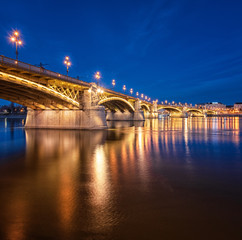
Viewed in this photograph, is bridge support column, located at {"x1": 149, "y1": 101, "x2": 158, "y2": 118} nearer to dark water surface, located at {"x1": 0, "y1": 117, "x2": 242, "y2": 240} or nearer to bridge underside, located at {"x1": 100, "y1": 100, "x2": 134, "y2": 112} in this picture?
bridge underside, located at {"x1": 100, "y1": 100, "x2": 134, "y2": 112}

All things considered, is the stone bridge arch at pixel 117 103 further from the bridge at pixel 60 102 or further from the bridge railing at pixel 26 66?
the bridge railing at pixel 26 66

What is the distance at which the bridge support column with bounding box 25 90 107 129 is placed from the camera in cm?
3481

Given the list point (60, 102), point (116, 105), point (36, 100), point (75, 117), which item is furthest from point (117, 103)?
point (36, 100)

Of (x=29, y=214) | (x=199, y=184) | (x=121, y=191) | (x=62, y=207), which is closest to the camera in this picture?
(x=29, y=214)

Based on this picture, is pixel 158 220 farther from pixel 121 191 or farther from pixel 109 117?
pixel 109 117

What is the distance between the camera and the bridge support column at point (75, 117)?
114 ft

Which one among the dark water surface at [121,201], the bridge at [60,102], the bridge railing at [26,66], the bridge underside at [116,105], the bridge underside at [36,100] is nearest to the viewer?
the dark water surface at [121,201]

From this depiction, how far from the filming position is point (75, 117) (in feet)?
116

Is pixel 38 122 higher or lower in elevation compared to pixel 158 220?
higher

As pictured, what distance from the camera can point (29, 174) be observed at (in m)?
9.49

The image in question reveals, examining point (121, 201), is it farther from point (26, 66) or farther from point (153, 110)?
point (153, 110)

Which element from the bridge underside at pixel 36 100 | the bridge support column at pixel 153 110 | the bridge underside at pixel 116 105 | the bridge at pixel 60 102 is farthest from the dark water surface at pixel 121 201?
the bridge support column at pixel 153 110

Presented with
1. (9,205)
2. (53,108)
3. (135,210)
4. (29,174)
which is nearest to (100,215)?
(135,210)

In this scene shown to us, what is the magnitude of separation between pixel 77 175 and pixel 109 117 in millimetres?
72854
